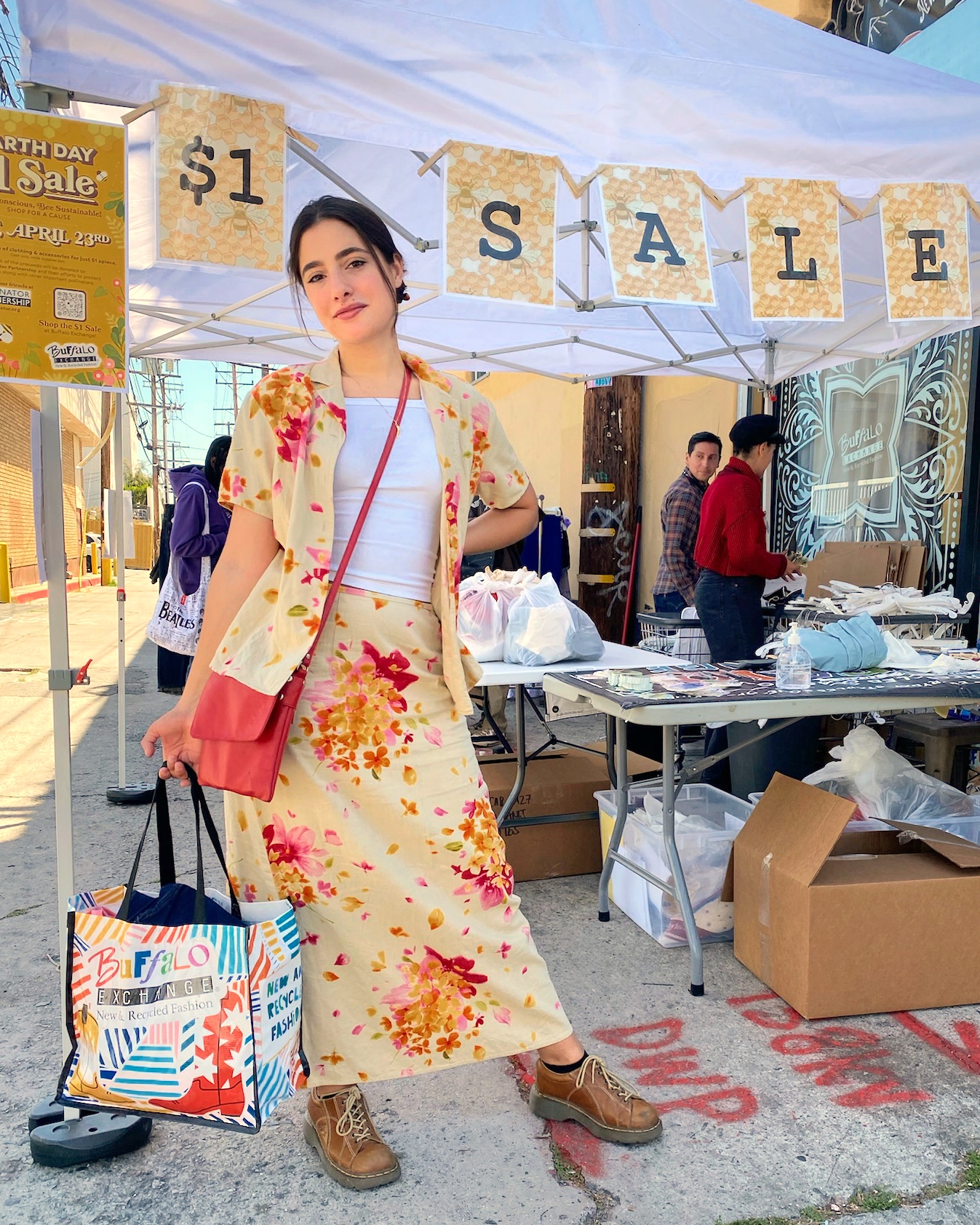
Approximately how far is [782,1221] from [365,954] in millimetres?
981

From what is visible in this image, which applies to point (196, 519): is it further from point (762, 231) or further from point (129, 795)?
point (762, 231)

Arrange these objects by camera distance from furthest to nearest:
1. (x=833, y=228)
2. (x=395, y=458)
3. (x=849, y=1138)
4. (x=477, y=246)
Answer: (x=833, y=228)
(x=477, y=246)
(x=849, y=1138)
(x=395, y=458)

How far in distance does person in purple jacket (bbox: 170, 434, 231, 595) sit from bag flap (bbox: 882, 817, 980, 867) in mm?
3158

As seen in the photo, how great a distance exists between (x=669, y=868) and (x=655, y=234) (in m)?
2.10

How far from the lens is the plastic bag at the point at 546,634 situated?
3895 millimetres

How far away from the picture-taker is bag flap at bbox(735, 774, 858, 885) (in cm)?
266

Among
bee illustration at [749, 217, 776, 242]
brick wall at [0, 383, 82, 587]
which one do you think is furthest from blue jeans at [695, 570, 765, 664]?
brick wall at [0, 383, 82, 587]

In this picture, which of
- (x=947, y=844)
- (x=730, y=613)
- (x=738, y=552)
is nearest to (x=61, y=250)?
(x=947, y=844)

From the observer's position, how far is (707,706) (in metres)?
2.89

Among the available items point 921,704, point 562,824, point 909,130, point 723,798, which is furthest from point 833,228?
point 562,824

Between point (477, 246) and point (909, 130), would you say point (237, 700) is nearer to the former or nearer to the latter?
point (477, 246)

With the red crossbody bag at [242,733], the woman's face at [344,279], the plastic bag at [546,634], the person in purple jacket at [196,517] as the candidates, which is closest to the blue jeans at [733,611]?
the plastic bag at [546,634]

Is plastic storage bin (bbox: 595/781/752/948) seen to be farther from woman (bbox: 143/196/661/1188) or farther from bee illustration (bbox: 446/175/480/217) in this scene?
bee illustration (bbox: 446/175/480/217)

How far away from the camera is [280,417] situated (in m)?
1.86
